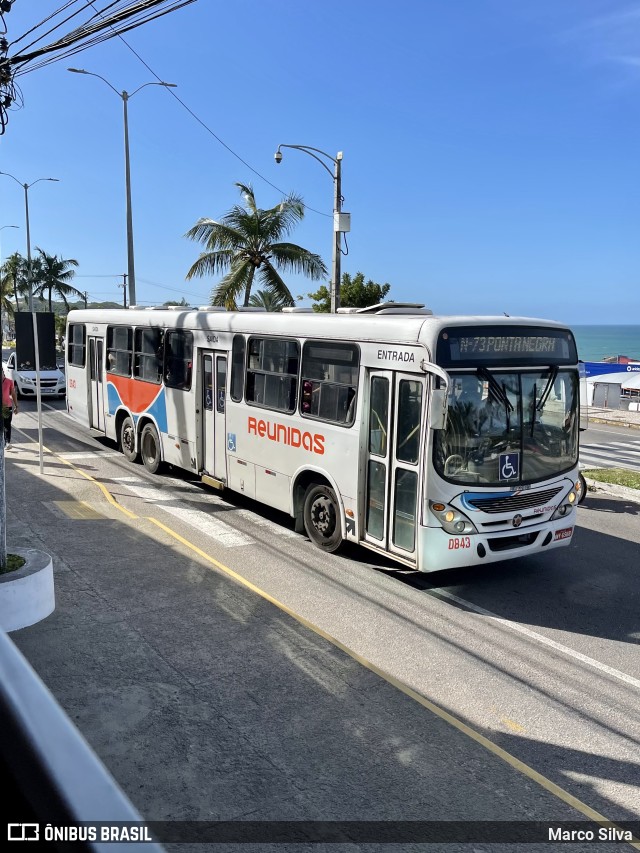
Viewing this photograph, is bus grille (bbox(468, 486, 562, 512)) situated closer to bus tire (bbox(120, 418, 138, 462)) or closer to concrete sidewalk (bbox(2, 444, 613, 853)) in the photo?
concrete sidewalk (bbox(2, 444, 613, 853))

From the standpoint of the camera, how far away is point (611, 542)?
33.4 ft

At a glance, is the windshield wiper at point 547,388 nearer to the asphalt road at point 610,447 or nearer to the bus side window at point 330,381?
the bus side window at point 330,381

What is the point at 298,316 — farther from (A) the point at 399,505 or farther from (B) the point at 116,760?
(B) the point at 116,760

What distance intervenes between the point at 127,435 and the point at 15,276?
5683 cm

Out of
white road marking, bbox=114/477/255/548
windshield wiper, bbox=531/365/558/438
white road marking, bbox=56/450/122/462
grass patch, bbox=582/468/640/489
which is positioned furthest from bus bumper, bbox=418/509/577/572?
white road marking, bbox=56/450/122/462

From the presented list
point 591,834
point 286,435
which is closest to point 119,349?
point 286,435

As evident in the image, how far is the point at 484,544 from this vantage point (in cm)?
768

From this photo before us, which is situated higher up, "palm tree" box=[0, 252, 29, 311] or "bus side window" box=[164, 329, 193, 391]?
"palm tree" box=[0, 252, 29, 311]

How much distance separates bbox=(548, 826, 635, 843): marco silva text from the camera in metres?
4.17

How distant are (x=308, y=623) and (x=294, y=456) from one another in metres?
3.03

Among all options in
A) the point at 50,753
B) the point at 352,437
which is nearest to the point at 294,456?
the point at 352,437

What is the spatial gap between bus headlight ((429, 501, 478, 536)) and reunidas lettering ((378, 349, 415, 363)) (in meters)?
1.59

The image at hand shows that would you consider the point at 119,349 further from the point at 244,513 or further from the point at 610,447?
the point at 610,447

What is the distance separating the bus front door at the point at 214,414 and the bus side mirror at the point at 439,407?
16.2ft
